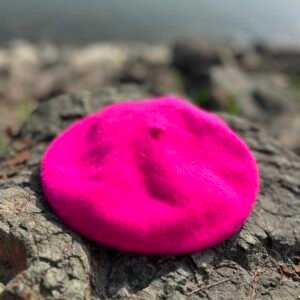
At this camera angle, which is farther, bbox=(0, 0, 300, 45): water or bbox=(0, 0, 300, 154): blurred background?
bbox=(0, 0, 300, 45): water

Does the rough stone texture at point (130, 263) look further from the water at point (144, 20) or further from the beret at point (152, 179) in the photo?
the water at point (144, 20)

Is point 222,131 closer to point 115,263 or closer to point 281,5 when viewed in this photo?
point 115,263

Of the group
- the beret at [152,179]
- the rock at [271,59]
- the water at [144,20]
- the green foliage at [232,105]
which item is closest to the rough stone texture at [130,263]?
the beret at [152,179]

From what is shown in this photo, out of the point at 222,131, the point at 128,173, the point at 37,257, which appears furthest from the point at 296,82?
the point at 37,257

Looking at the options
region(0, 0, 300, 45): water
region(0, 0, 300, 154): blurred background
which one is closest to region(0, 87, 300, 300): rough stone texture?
region(0, 0, 300, 154): blurred background

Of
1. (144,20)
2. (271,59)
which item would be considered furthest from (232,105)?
(144,20)

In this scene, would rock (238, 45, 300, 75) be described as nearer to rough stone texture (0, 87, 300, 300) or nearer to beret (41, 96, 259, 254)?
beret (41, 96, 259, 254)
